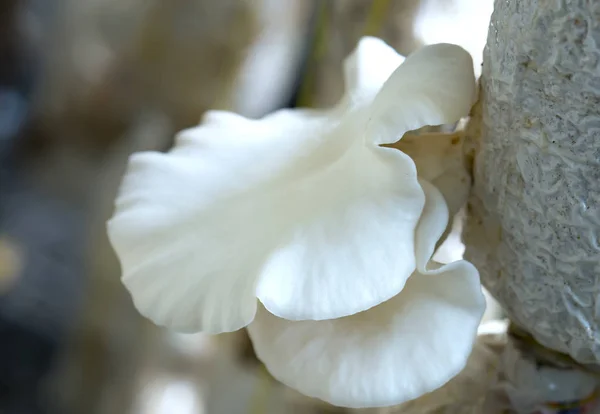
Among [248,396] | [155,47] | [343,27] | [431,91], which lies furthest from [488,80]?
[155,47]

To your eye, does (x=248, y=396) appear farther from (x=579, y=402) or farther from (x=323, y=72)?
(x=579, y=402)

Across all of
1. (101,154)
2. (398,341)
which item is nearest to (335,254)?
(398,341)

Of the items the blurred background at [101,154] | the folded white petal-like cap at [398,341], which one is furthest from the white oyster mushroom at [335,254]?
the blurred background at [101,154]

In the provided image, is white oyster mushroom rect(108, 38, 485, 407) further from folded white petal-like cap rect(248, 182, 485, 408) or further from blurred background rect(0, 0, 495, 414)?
blurred background rect(0, 0, 495, 414)

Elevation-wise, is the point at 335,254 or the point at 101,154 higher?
the point at 335,254

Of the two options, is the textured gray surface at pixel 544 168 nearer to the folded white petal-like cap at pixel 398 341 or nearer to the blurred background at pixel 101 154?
the folded white petal-like cap at pixel 398 341

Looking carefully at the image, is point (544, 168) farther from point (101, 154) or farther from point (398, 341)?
point (101, 154)
